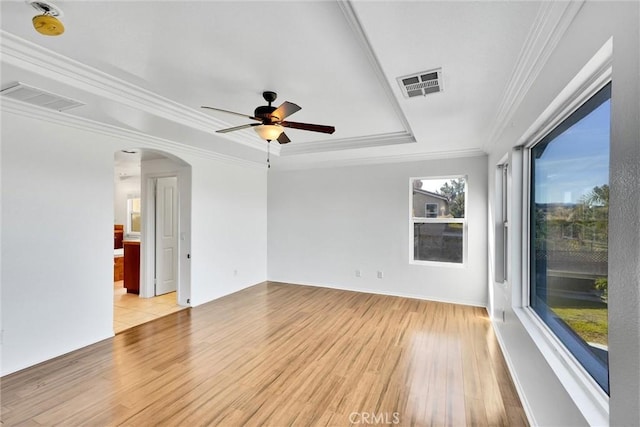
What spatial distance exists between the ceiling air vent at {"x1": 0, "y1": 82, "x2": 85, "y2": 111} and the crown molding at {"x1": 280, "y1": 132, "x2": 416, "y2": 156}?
9.26ft

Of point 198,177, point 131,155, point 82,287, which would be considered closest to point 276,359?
point 82,287

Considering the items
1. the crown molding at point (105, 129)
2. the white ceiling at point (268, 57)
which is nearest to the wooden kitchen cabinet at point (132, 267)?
the crown molding at point (105, 129)

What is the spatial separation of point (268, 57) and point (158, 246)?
4.22 metres

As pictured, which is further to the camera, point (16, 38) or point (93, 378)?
point (93, 378)

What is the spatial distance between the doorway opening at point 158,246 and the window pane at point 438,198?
12.3ft

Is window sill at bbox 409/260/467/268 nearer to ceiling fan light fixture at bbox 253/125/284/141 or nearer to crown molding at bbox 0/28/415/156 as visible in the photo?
crown molding at bbox 0/28/415/156

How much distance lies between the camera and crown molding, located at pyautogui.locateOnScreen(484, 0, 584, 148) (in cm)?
137

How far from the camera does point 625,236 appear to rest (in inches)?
37.0

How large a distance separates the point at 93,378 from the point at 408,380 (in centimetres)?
276

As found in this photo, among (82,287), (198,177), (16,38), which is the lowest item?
(82,287)

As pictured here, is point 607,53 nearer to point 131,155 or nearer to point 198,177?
point 198,177

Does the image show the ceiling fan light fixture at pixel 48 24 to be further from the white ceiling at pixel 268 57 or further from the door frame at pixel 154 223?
the door frame at pixel 154 223

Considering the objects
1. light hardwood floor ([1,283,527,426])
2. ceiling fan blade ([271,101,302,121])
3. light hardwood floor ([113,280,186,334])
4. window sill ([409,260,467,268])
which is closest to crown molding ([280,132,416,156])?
ceiling fan blade ([271,101,302,121])

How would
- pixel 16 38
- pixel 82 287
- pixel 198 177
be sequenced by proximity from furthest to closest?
pixel 198 177 → pixel 82 287 → pixel 16 38
